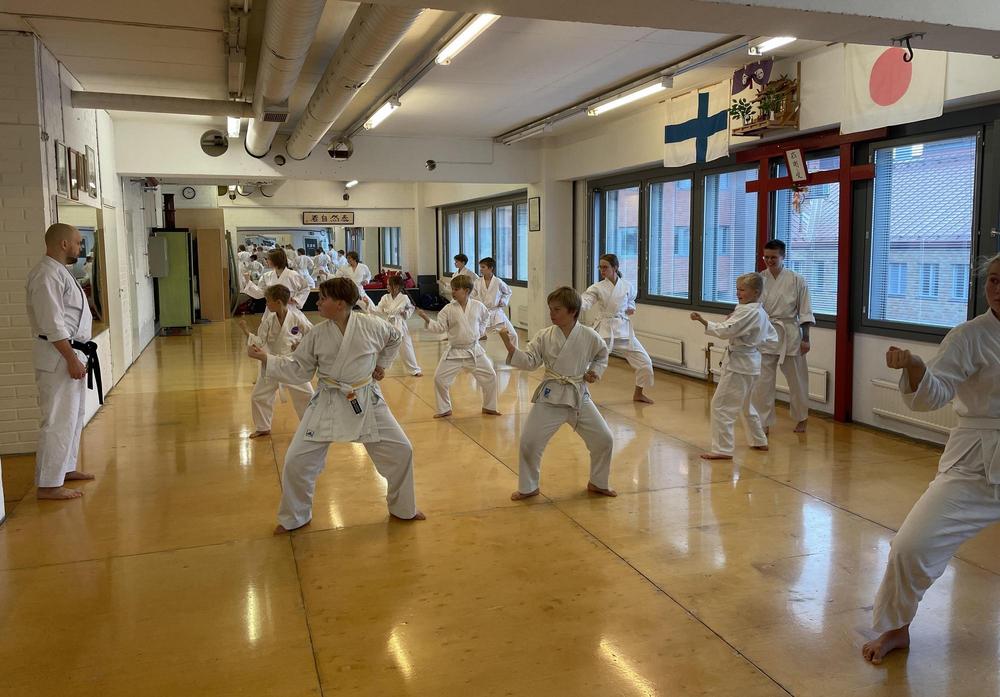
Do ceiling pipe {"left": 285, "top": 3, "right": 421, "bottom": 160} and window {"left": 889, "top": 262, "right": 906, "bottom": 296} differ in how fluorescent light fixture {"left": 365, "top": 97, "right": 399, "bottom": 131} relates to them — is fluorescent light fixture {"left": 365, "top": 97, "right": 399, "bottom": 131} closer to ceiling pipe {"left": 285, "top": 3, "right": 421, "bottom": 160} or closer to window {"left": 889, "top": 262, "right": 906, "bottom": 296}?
ceiling pipe {"left": 285, "top": 3, "right": 421, "bottom": 160}

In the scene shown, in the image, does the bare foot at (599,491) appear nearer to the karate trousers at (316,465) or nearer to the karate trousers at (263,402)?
the karate trousers at (316,465)

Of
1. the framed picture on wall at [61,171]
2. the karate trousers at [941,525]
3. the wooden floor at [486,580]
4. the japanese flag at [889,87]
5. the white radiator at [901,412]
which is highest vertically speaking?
the japanese flag at [889,87]

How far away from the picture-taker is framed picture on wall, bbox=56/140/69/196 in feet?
19.5

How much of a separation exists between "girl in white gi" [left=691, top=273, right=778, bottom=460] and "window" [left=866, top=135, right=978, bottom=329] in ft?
4.60

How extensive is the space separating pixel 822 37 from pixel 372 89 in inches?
204

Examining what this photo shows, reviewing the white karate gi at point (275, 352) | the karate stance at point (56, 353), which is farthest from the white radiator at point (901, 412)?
the karate stance at point (56, 353)

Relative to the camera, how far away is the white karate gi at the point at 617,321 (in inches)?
295

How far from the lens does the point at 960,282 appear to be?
5504 millimetres

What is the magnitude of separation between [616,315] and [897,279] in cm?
251

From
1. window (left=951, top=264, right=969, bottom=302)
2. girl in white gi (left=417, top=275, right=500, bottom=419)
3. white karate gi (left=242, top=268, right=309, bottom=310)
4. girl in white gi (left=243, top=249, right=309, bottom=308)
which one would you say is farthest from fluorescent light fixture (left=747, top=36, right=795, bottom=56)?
white karate gi (left=242, top=268, right=309, bottom=310)

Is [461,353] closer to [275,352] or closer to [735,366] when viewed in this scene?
[275,352]

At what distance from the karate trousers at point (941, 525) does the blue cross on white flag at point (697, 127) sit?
5.29 meters

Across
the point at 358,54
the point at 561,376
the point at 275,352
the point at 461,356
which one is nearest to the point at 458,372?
the point at 461,356

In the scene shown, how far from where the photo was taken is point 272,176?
10.0m
